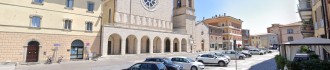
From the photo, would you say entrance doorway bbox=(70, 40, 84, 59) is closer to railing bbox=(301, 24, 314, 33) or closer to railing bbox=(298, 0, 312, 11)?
railing bbox=(298, 0, 312, 11)

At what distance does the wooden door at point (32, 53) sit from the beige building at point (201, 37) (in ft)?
115

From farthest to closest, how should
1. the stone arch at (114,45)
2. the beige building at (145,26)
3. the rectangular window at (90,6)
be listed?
1. the stone arch at (114,45)
2. the beige building at (145,26)
3. the rectangular window at (90,6)

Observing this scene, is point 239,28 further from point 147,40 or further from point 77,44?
point 77,44

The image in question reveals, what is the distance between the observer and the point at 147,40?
41500 millimetres

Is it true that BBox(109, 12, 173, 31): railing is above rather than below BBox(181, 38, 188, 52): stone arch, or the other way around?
above

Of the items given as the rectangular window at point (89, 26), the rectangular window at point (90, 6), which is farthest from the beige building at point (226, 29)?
the rectangular window at point (89, 26)

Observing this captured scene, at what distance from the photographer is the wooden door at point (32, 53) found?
22500 mm

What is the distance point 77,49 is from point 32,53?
5097 millimetres

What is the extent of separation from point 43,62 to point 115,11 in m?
15.1

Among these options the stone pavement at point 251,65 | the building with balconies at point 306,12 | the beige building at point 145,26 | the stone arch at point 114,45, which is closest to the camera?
the stone pavement at point 251,65

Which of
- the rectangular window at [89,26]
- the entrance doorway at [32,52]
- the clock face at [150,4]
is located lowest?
the entrance doorway at [32,52]

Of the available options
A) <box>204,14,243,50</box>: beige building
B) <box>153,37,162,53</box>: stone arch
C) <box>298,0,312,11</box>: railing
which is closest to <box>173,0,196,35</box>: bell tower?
<box>153,37,162,53</box>: stone arch

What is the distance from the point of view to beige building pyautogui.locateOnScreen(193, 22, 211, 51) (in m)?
51.6

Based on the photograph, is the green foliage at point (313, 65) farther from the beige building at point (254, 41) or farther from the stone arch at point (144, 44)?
the beige building at point (254, 41)
